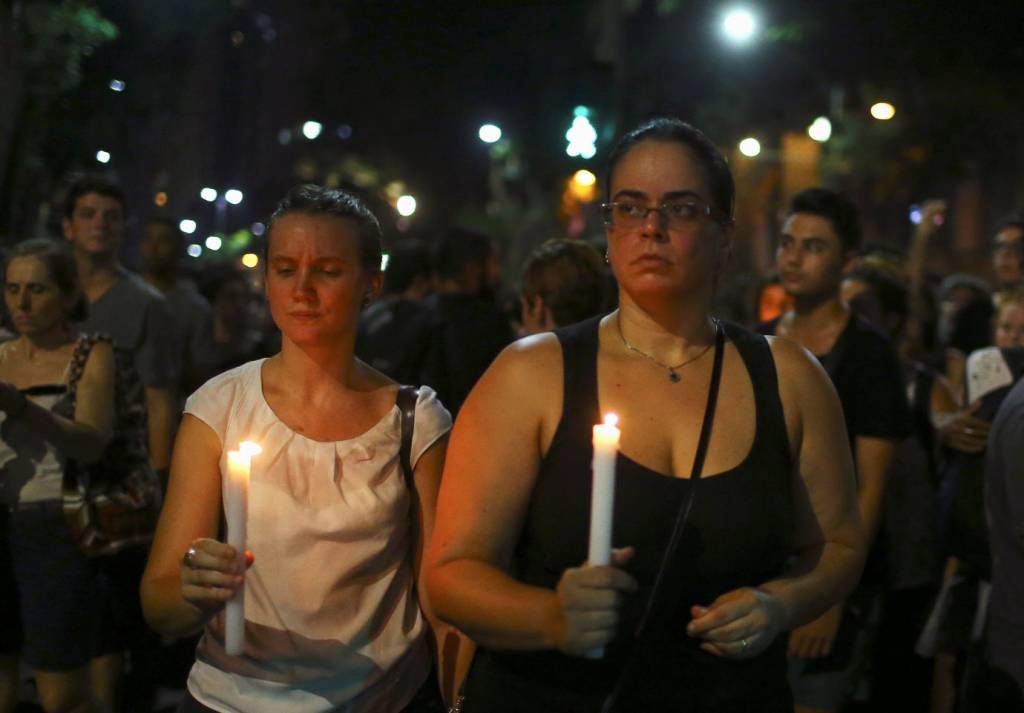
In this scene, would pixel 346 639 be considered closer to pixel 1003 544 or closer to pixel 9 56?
pixel 1003 544

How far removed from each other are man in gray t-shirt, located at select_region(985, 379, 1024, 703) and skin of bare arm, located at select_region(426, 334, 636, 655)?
1809mm

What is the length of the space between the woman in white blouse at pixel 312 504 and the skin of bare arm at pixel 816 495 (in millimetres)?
867

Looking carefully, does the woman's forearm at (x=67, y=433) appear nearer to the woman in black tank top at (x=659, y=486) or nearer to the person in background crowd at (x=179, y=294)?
the woman in black tank top at (x=659, y=486)

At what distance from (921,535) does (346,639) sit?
11.7 feet

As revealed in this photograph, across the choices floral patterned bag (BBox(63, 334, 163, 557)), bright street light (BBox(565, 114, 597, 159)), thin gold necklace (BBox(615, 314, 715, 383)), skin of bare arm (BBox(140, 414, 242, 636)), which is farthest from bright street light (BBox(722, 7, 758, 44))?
skin of bare arm (BBox(140, 414, 242, 636))

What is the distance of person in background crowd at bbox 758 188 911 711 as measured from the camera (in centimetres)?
520

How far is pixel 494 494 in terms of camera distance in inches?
119

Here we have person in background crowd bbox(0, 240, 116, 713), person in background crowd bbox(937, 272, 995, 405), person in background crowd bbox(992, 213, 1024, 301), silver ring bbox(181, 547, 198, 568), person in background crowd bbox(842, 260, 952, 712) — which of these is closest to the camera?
silver ring bbox(181, 547, 198, 568)

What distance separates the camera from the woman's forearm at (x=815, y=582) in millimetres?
3008

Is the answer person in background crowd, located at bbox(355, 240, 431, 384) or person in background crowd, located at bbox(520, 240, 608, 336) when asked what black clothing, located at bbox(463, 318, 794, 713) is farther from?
person in background crowd, located at bbox(355, 240, 431, 384)

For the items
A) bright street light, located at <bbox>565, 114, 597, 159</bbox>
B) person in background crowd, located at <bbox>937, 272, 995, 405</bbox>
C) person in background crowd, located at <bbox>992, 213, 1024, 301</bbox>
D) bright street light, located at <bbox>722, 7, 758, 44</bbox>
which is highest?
bright street light, located at <bbox>722, 7, 758, 44</bbox>

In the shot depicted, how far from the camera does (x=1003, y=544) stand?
436 cm

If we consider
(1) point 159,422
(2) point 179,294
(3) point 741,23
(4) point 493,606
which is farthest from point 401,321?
(3) point 741,23

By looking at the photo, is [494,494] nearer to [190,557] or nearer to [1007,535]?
[190,557]
